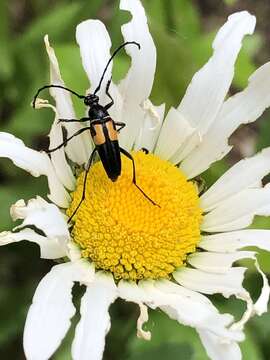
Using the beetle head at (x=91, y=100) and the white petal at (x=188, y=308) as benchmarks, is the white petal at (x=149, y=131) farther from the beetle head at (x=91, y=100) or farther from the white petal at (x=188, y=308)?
the white petal at (x=188, y=308)

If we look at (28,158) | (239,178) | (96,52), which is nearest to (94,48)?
(96,52)

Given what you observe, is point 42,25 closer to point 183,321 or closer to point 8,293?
point 8,293

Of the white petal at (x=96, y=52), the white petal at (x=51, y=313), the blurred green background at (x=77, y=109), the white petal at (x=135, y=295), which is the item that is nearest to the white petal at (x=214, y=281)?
the white petal at (x=135, y=295)

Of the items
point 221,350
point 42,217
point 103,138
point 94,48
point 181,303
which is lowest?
point 221,350

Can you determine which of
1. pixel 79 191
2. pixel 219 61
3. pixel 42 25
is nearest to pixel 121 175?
pixel 79 191

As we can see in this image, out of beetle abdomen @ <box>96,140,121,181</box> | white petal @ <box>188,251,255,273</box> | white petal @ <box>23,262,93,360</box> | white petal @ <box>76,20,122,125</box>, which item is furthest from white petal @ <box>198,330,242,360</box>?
white petal @ <box>76,20,122,125</box>

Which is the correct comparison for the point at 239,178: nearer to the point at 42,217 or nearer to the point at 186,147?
the point at 186,147

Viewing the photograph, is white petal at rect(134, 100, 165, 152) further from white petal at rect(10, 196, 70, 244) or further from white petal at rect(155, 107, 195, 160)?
white petal at rect(10, 196, 70, 244)
